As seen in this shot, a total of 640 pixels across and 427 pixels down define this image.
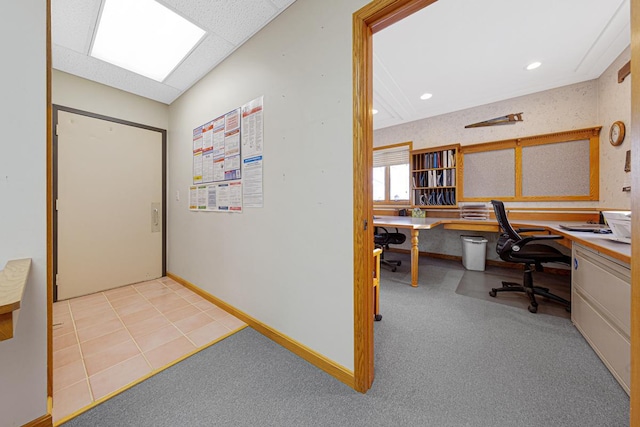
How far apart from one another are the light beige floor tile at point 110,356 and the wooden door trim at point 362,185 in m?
1.67

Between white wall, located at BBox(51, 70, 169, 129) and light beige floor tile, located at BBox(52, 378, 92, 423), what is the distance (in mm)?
2792

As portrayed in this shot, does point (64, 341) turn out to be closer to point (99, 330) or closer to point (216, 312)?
point (99, 330)

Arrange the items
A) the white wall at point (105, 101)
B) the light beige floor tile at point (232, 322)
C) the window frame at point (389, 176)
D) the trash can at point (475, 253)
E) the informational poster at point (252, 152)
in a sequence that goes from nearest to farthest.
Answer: the informational poster at point (252, 152), the light beige floor tile at point (232, 322), the white wall at point (105, 101), the trash can at point (475, 253), the window frame at point (389, 176)

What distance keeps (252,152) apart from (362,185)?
3.80 feet

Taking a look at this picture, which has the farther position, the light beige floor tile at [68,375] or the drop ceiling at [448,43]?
the drop ceiling at [448,43]

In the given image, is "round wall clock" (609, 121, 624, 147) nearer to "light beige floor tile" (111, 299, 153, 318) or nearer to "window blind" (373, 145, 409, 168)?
"window blind" (373, 145, 409, 168)

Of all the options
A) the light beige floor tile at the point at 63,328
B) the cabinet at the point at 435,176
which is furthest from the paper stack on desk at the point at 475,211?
the light beige floor tile at the point at 63,328

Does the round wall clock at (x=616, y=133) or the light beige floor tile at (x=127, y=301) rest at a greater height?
the round wall clock at (x=616, y=133)

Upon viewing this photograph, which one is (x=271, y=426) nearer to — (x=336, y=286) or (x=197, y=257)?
(x=336, y=286)

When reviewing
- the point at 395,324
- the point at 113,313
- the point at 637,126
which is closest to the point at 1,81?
the point at 113,313

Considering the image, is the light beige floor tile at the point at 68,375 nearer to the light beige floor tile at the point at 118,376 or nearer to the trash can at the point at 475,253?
the light beige floor tile at the point at 118,376

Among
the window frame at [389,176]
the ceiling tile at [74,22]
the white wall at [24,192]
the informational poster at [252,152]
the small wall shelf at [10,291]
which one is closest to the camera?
the small wall shelf at [10,291]

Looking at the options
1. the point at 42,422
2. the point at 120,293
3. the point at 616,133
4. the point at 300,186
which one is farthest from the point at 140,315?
the point at 616,133

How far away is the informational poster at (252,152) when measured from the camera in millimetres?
1931
